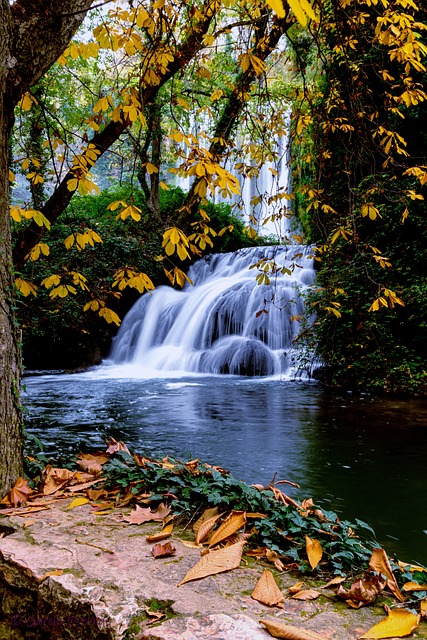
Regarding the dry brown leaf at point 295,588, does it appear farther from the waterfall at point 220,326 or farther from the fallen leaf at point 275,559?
the waterfall at point 220,326

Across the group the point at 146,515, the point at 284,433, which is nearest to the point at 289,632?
the point at 146,515

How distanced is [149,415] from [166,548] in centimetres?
528

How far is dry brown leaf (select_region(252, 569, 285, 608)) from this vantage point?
1.76 meters

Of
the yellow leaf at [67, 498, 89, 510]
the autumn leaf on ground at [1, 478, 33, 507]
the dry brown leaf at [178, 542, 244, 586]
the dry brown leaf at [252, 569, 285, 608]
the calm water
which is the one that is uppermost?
the autumn leaf on ground at [1, 478, 33, 507]

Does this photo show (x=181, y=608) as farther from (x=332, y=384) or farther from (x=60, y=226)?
(x=60, y=226)

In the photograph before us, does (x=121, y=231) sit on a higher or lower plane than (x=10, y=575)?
higher

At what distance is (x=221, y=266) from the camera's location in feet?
55.3

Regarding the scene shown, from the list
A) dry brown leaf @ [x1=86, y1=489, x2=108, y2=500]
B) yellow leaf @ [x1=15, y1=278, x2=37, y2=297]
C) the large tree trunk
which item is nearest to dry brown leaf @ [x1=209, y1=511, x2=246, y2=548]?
dry brown leaf @ [x1=86, y1=489, x2=108, y2=500]

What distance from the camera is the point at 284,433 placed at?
6258 mm

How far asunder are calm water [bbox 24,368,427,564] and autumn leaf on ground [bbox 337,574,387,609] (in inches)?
53.6

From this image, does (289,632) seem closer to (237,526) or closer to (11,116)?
(237,526)

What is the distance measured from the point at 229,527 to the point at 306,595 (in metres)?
0.57

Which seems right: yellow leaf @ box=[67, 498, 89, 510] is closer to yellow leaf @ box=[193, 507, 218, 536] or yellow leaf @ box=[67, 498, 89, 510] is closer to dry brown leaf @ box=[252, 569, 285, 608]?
yellow leaf @ box=[193, 507, 218, 536]

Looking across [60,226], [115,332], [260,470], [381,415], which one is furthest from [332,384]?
[60,226]
